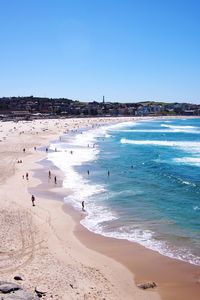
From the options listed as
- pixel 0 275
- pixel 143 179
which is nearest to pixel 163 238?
pixel 0 275

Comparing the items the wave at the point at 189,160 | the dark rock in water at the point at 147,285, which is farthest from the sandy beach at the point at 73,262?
the wave at the point at 189,160

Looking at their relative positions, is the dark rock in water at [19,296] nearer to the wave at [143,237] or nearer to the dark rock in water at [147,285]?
the dark rock in water at [147,285]

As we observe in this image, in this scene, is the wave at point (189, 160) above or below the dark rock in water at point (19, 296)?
below

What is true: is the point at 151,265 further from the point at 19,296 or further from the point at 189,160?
the point at 189,160

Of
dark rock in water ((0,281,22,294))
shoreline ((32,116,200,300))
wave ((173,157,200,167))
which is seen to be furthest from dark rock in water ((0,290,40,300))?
wave ((173,157,200,167))

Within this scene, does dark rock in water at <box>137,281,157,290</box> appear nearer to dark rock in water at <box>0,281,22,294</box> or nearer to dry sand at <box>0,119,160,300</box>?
dry sand at <box>0,119,160,300</box>

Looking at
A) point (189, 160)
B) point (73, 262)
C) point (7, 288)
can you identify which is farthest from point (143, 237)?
point (189, 160)

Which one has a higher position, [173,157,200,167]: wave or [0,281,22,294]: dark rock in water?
[0,281,22,294]: dark rock in water

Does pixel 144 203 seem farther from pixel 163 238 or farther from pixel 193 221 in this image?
pixel 163 238

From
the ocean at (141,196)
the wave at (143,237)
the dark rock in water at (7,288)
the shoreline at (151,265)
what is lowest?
the shoreline at (151,265)
